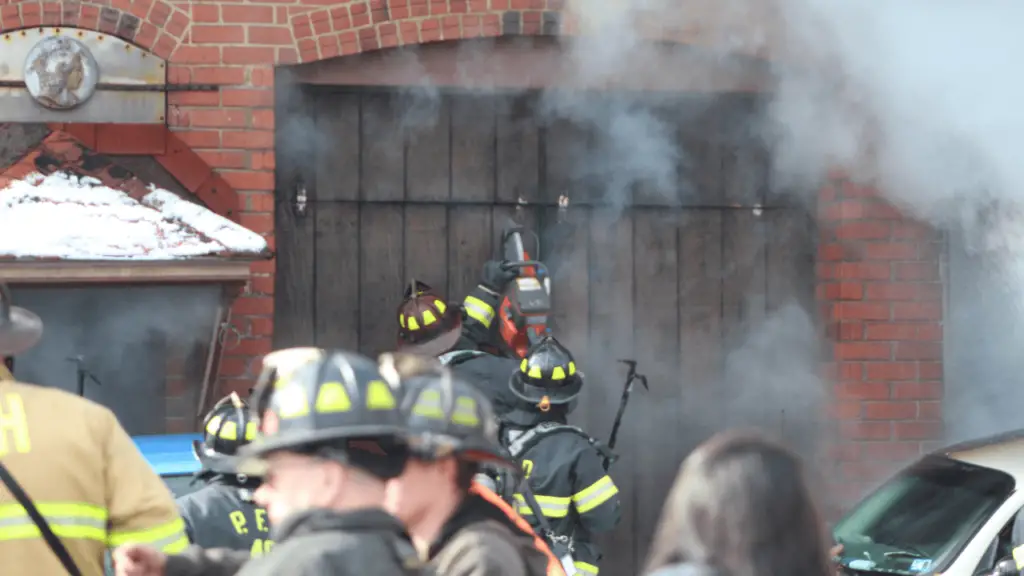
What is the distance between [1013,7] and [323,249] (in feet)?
12.7

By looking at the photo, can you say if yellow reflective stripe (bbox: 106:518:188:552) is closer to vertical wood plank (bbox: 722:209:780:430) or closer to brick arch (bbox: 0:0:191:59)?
brick arch (bbox: 0:0:191:59)

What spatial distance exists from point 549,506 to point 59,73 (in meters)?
3.23

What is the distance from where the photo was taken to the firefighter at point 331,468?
2307 millimetres

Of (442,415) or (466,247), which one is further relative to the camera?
(466,247)

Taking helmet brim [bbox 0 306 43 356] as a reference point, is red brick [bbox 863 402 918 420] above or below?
below

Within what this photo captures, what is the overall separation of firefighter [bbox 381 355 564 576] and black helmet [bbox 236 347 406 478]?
0.34 feet

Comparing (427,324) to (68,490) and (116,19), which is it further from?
(68,490)

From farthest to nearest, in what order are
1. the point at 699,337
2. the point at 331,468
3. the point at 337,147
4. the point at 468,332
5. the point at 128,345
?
1. the point at 699,337
2. the point at 337,147
3. the point at 468,332
4. the point at 128,345
5. the point at 331,468

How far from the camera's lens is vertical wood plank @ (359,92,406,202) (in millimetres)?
7523

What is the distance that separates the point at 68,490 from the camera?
3.63m

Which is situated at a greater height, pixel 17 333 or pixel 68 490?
pixel 17 333

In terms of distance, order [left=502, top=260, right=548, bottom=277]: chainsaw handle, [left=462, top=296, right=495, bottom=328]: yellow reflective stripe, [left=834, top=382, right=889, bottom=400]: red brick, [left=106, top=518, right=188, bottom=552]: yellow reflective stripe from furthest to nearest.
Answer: [left=834, top=382, right=889, bottom=400]: red brick
[left=462, top=296, right=495, bottom=328]: yellow reflective stripe
[left=502, top=260, right=548, bottom=277]: chainsaw handle
[left=106, top=518, right=188, bottom=552]: yellow reflective stripe

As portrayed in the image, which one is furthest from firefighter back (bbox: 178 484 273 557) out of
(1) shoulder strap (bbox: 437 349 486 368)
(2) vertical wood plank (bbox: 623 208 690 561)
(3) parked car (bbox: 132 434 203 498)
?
(2) vertical wood plank (bbox: 623 208 690 561)

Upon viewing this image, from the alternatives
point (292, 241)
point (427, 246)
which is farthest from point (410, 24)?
point (292, 241)
